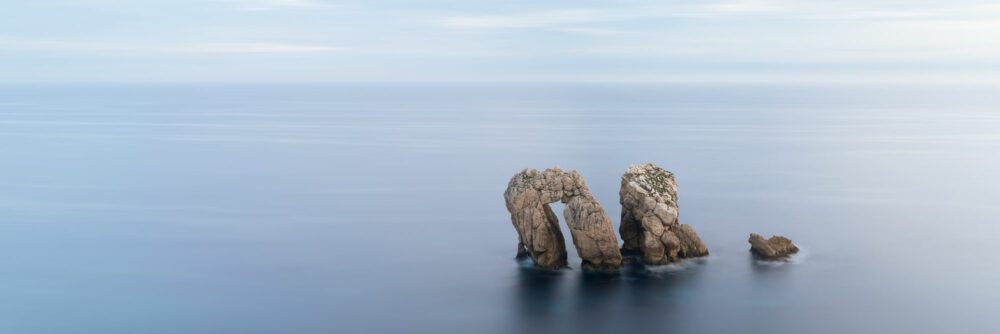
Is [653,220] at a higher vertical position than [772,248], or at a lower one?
higher

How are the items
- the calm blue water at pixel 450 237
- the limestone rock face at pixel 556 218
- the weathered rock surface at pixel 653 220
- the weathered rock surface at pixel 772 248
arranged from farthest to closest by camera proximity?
the weathered rock surface at pixel 772 248 < the weathered rock surface at pixel 653 220 < the limestone rock face at pixel 556 218 < the calm blue water at pixel 450 237

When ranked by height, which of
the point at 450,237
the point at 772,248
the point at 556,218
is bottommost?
the point at 772,248

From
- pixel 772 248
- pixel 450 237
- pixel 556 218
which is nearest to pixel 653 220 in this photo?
pixel 556 218

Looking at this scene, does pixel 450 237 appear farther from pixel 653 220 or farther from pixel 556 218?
pixel 653 220

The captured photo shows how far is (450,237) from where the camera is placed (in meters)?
41.0

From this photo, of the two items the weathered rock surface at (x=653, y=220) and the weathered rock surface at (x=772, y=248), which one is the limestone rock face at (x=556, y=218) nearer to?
the weathered rock surface at (x=653, y=220)

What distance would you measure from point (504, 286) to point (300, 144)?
6529 cm

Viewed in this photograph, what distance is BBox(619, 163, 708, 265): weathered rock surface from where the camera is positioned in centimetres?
3052

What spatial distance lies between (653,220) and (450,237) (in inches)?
537

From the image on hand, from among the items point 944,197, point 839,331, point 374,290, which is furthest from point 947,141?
point 374,290

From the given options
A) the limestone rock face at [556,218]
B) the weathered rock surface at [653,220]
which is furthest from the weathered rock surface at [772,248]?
the limestone rock face at [556,218]

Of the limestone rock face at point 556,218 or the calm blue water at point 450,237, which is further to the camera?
the limestone rock face at point 556,218

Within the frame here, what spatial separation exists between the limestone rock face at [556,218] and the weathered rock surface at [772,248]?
725 centimetres

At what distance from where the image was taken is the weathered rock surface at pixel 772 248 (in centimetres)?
3391
